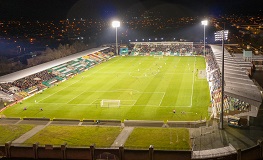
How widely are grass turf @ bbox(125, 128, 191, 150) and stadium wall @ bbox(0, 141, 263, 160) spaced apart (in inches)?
Result: 104

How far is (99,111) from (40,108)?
747 centimetres

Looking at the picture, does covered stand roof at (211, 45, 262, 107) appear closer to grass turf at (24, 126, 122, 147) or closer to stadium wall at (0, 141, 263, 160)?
stadium wall at (0, 141, 263, 160)

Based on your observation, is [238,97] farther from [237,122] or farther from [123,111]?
[123,111]

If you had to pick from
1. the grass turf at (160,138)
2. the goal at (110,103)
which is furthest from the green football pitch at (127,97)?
the grass turf at (160,138)

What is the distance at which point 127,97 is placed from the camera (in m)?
42.2

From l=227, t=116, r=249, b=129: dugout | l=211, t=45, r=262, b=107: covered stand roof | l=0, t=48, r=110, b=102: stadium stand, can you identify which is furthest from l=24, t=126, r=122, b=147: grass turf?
l=0, t=48, r=110, b=102: stadium stand

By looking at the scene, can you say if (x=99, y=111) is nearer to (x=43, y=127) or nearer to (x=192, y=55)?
(x=43, y=127)

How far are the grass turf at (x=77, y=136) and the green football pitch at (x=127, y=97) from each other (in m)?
4.02

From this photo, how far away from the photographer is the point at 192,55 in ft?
283

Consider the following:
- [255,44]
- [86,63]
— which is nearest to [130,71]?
[86,63]

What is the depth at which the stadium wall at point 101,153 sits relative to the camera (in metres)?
21.7

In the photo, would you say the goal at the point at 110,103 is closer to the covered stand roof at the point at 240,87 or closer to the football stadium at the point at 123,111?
the football stadium at the point at 123,111

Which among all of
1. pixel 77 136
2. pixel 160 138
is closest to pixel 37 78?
pixel 77 136

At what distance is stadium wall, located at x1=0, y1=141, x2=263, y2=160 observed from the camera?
21.7 metres
